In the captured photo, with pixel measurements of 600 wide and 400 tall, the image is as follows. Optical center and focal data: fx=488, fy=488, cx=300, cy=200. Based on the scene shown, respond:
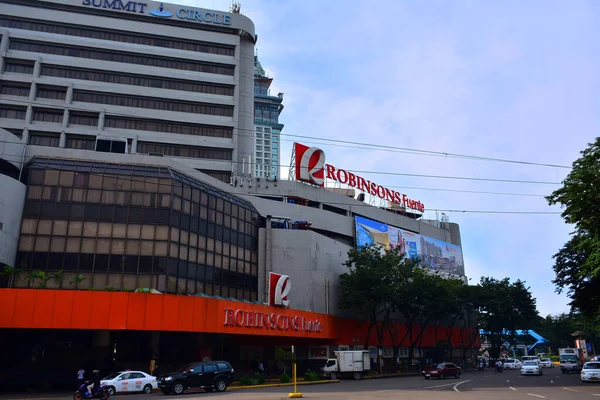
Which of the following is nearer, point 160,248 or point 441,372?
point 160,248

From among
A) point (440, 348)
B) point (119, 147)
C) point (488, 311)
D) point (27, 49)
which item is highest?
point (27, 49)

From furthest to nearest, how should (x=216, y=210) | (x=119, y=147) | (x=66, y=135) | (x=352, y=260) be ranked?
(x=66, y=135), (x=352, y=260), (x=119, y=147), (x=216, y=210)

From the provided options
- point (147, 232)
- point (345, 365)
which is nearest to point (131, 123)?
point (147, 232)

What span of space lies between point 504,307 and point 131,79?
62.1 m

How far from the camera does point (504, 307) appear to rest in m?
70.2

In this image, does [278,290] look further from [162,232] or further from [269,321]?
[162,232]

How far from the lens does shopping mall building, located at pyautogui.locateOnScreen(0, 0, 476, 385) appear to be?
3612cm

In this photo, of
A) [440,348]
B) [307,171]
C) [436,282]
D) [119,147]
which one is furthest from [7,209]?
[440,348]

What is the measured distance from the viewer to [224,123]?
227 feet

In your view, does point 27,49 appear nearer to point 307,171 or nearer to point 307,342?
point 307,171

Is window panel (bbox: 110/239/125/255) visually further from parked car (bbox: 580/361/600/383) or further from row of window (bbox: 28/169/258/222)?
parked car (bbox: 580/361/600/383)

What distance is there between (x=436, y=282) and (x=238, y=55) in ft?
143

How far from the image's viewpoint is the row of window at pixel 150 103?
66125 millimetres

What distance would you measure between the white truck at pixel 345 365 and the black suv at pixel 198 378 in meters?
15.6
